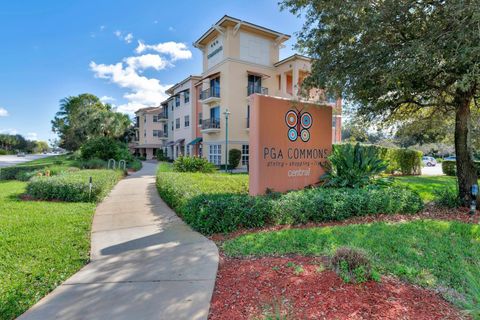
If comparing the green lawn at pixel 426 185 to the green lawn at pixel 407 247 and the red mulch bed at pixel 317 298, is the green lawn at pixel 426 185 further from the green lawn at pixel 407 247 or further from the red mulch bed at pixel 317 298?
the red mulch bed at pixel 317 298

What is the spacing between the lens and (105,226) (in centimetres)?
654

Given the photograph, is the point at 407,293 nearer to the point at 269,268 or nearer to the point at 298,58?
the point at 269,268

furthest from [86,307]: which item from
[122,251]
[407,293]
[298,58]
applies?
[298,58]

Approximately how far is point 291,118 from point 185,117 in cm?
2791

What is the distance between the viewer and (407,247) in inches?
182

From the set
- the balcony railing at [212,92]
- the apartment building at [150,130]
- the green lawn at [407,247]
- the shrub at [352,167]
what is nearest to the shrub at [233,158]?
the balcony railing at [212,92]

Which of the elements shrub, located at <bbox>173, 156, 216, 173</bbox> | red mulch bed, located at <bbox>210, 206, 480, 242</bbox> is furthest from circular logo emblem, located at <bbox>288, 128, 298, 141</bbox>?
shrub, located at <bbox>173, 156, 216, 173</bbox>

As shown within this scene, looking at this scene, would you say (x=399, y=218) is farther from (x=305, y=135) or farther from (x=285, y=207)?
(x=305, y=135)

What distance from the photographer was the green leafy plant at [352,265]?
322 cm

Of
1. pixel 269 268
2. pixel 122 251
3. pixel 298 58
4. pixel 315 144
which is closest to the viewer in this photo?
pixel 269 268

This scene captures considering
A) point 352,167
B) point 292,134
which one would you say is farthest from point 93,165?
point 352,167

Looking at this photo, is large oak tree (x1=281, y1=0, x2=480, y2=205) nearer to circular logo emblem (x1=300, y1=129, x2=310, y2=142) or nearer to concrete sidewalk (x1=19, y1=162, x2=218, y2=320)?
circular logo emblem (x1=300, y1=129, x2=310, y2=142)

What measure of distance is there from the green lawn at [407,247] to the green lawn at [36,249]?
2683mm

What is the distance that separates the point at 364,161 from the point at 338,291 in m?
6.72
